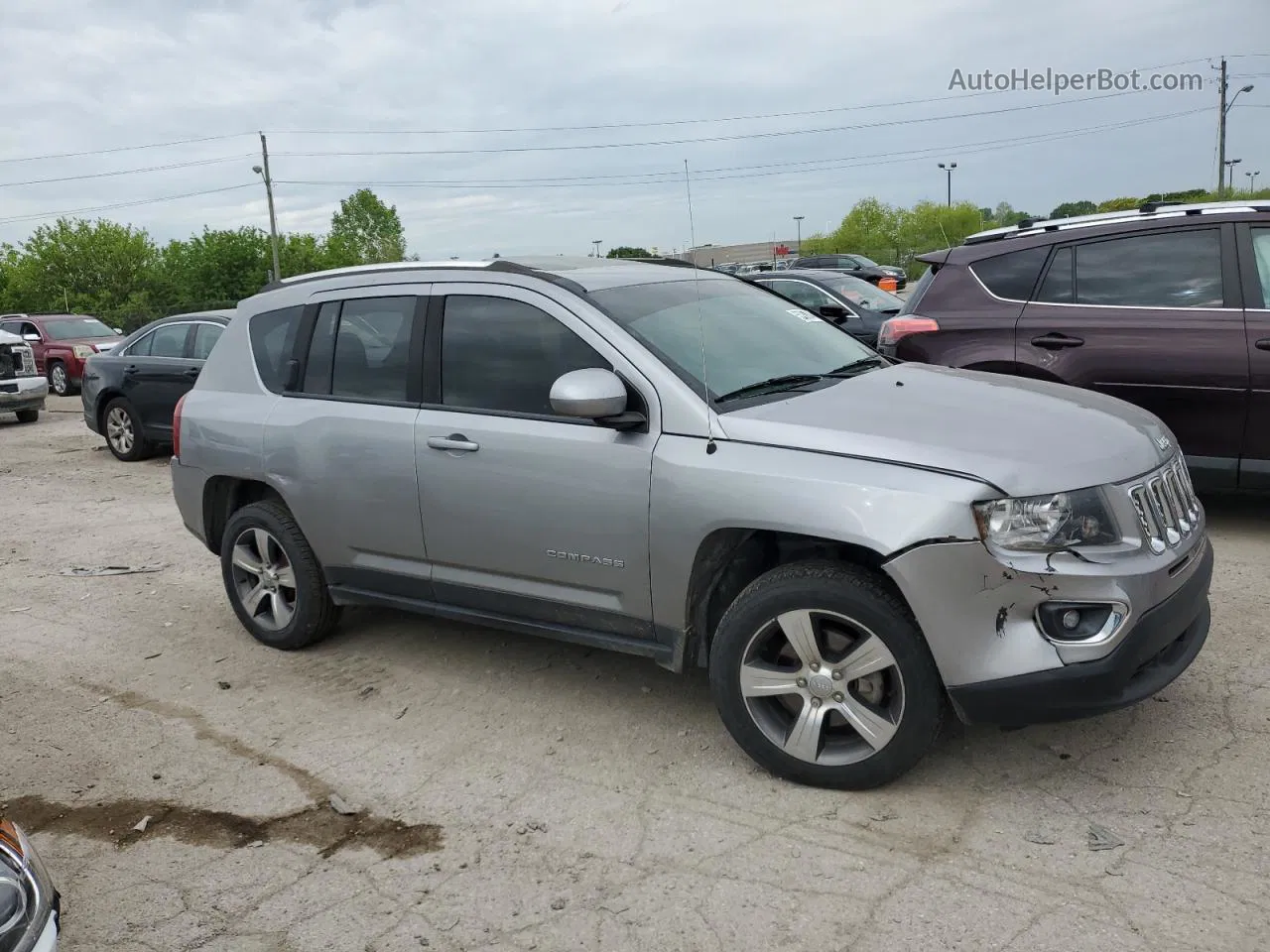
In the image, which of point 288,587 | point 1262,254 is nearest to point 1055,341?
point 1262,254

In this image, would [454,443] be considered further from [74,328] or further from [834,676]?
[74,328]

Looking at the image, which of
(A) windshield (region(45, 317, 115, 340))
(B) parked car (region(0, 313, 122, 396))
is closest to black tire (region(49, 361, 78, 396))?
(B) parked car (region(0, 313, 122, 396))

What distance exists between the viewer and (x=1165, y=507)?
354 centimetres

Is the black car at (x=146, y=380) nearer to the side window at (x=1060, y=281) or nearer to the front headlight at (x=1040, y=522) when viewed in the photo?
the side window at (x=1060, y=281)

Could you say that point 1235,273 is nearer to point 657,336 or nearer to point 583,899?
point 657,336

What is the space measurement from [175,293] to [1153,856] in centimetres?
6831

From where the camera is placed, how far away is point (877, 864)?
3.15 metres

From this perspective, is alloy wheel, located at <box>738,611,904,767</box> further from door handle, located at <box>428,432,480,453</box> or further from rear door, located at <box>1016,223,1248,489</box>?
rear door, located at <box>1016,223,1248,489</box>

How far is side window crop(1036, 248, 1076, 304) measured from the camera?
6547mm

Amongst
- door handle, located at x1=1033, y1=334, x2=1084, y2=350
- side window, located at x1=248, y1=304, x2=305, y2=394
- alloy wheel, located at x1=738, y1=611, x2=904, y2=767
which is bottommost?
alloy wheel, located at x1=738, y1=611, x2=904, y2=767

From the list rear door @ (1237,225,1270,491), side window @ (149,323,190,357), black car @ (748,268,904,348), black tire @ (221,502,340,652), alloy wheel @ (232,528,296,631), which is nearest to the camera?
black tire @ (221,502,340,652)

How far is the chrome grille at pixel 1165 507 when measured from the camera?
133 inches

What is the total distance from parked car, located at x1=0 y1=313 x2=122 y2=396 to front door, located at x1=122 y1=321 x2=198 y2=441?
9.95 metres

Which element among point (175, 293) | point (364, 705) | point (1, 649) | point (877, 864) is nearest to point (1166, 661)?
point (877, 864)
